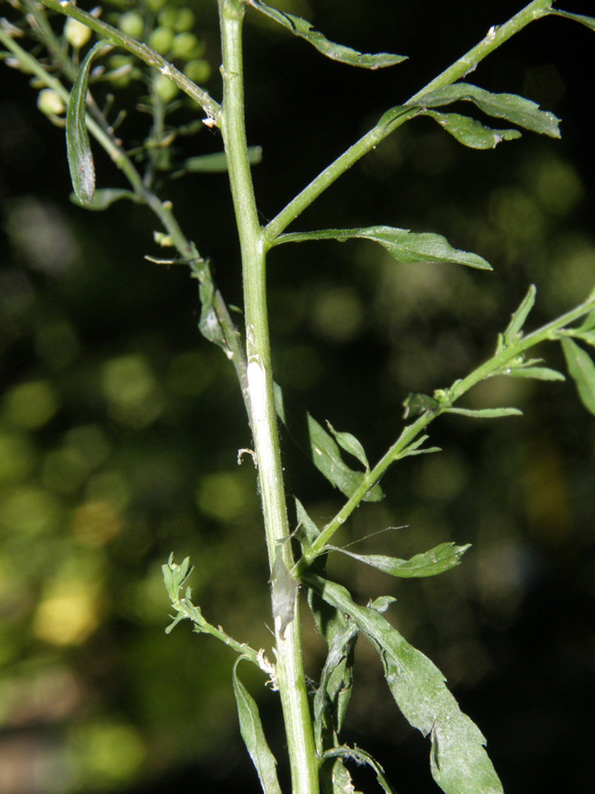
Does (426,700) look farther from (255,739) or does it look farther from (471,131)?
(471,131)

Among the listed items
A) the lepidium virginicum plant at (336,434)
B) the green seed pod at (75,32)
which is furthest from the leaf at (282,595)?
the green seed pod at (75,32)

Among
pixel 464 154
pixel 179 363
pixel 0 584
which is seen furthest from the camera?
pixel 464 154

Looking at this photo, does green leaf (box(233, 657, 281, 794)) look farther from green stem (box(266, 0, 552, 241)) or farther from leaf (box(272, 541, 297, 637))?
green stem (box(266, 0, 552, 241))

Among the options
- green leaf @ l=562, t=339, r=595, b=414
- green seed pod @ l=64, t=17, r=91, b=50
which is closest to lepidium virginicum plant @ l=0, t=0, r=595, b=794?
green leaf @ l=562, t=339, r=595, b=414

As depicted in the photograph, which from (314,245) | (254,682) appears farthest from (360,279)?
(254,682)

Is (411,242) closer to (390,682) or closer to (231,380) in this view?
(390,682)

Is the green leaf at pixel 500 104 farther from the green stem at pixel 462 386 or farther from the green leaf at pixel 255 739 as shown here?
the green leaf at pixel 255 739
